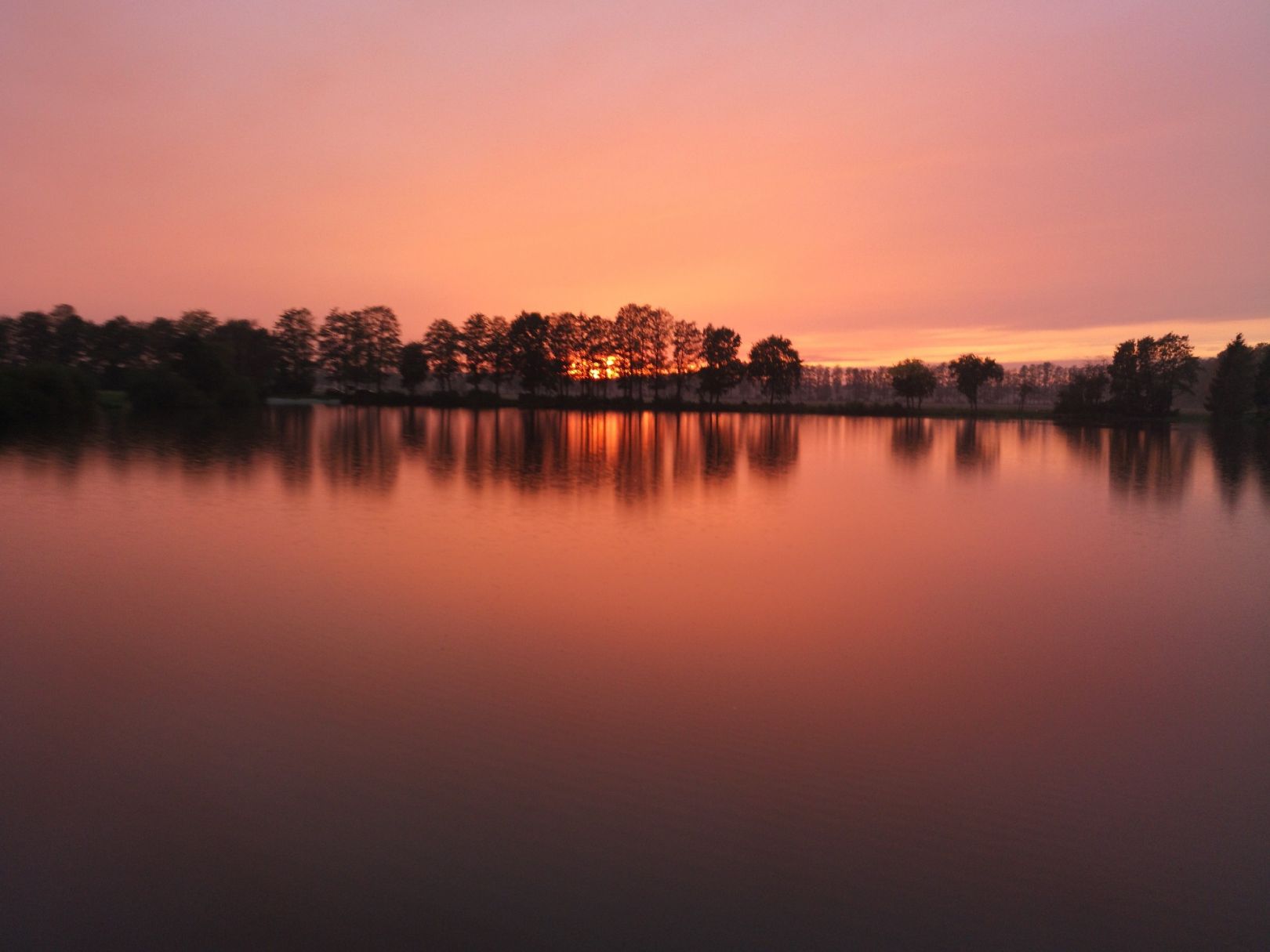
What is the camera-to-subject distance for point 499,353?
9869 centimetres

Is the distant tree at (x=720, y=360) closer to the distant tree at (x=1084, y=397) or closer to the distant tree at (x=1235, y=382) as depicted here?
the distant tree at (x=1084, y=397)

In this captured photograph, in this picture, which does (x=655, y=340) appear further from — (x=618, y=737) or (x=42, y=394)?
(x=618, y=737)

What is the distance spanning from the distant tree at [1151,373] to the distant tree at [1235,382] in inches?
120

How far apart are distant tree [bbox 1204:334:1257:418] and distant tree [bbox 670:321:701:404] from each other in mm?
63962

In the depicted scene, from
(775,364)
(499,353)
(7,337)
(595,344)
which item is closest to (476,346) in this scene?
(499,353)

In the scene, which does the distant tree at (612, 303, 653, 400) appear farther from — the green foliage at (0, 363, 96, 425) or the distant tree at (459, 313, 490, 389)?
the green foliage at (0, 363, 96, 425)

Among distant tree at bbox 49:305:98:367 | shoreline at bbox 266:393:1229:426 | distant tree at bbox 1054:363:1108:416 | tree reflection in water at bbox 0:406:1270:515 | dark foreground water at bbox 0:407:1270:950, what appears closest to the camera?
A: dark foreground water at bbox 0:407:1270:950

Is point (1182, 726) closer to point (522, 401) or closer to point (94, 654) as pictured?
point (94, 654)

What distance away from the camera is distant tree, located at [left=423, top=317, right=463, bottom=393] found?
99.3 metres

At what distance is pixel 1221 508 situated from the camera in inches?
845

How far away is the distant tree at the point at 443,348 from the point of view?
99.3 m

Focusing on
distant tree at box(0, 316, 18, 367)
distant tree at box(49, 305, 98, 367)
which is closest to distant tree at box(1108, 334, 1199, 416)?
distant tree at box(49, 305, 98, 367)

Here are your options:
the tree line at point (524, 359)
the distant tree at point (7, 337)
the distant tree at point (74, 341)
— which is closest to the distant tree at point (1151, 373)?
the tree line at point (524, 359)

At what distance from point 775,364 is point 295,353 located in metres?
65.6
